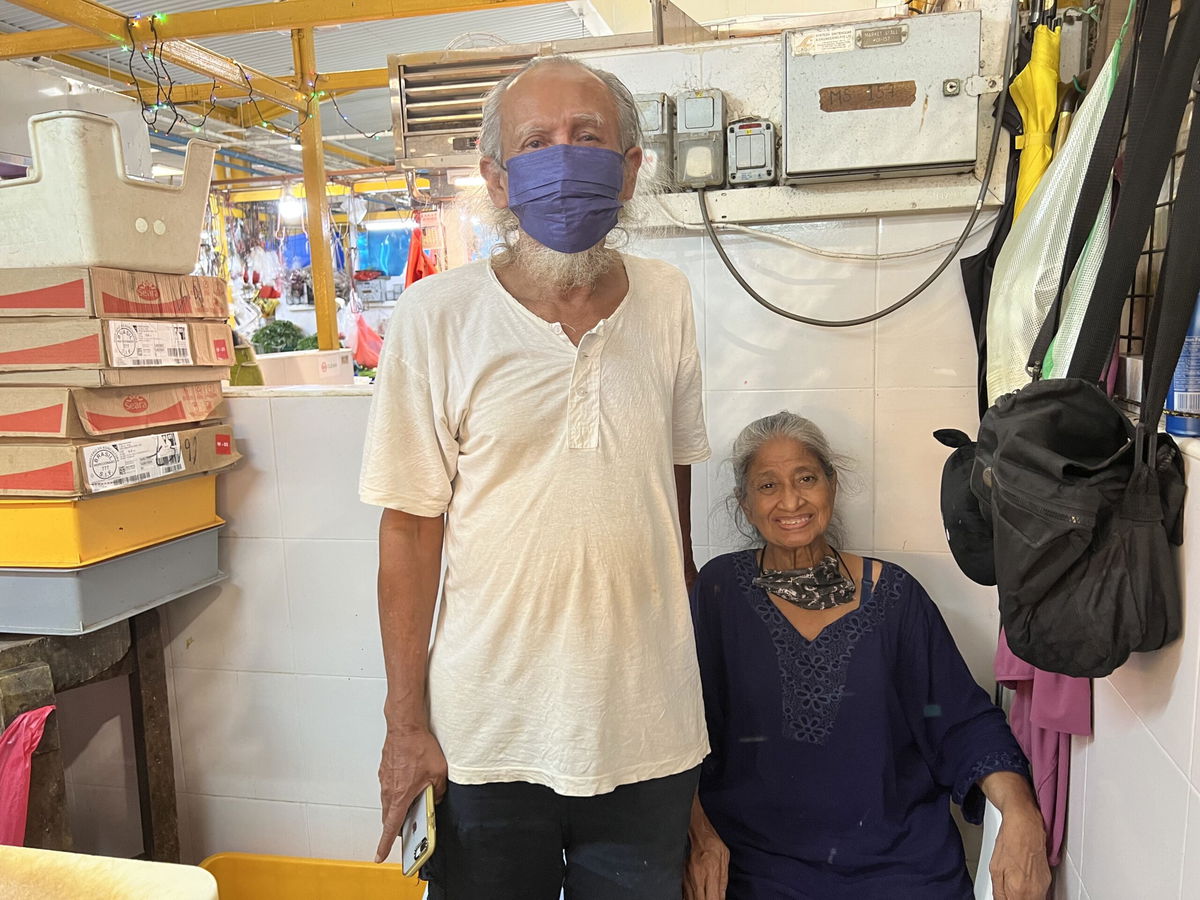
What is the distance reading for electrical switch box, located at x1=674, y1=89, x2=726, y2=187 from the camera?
1.76m

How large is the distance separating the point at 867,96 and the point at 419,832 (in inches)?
61.1

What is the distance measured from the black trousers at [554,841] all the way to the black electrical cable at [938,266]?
3.18 feet

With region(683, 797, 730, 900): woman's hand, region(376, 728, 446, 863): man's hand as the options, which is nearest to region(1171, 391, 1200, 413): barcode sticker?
region(683, 797, 730, 900): woman's hand

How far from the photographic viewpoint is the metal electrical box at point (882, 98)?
1.64 meters

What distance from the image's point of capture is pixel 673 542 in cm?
129

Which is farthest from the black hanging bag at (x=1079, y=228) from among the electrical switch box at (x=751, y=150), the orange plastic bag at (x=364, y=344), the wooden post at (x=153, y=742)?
the orange plastic bag at (x=364, y=344)

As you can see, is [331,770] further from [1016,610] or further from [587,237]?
[1016,610]

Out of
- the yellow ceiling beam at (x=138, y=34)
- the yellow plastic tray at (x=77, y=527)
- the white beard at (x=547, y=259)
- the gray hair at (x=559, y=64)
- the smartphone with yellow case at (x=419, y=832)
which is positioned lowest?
the smartphone with yellow case at (x=419, y=832)

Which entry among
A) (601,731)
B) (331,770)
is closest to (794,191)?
(601,731)

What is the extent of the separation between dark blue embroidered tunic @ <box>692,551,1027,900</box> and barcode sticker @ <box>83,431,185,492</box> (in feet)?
3.96

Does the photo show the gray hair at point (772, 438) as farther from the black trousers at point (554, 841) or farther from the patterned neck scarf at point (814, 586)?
the black trousers at point (554, 841)

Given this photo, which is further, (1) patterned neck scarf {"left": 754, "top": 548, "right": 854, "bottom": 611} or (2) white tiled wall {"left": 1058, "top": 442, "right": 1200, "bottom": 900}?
(1) patterned neck scarf {"left": 754, "top": 548, "right": 854, "bottom": 611}

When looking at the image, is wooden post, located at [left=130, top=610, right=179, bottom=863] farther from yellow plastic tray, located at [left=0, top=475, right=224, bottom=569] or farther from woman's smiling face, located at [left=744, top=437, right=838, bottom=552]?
woman's smiling face, located at [left=744, top=437, right=838, bottom=552]

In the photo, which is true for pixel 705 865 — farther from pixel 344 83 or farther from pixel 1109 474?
pixel 344 83
